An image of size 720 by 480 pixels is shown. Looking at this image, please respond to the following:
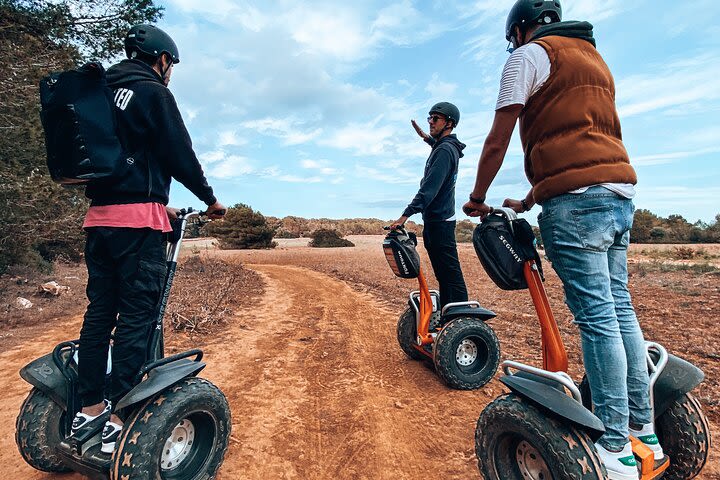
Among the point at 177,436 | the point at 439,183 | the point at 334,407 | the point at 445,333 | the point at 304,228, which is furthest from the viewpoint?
the point at 304,228

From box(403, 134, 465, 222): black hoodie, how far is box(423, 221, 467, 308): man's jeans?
14cm

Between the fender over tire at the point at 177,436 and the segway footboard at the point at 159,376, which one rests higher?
the segway footboard at the point at 159,376

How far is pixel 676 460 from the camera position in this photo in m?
1.94

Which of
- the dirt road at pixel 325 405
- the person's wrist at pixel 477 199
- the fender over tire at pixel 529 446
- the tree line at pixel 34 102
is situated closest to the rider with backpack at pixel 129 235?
the dirt road at pixel 325 405

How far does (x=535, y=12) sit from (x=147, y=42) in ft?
7.40

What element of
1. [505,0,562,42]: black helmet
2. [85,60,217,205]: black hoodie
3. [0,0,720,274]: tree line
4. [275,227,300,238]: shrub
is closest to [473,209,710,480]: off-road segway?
[505,0,562,42]: black helmet

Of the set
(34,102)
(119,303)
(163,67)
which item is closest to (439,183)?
(163,67)

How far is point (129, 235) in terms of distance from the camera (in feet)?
6.91

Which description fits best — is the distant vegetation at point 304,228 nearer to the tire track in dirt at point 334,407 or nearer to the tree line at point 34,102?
the tree line at point 34,102

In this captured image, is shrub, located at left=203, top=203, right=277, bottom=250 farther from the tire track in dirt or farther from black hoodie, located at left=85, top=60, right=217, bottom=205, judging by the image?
black hoodie, located at left=85, top=60, right=217, bottom=205

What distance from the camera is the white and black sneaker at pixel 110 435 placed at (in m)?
2.01

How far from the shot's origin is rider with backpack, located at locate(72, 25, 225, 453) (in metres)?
2.09

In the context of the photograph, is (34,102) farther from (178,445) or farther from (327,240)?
(327,240)

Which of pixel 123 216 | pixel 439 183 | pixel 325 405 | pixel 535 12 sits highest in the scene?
pixel 535 12
